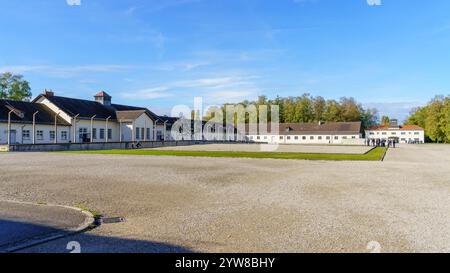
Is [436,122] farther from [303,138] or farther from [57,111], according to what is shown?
[57,111]

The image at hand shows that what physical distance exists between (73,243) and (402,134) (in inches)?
4772

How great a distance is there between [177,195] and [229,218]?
3.08 m

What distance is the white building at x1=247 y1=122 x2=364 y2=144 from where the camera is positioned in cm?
9738

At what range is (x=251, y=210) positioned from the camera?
8180mm

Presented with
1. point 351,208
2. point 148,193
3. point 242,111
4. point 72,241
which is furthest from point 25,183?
point 242,111

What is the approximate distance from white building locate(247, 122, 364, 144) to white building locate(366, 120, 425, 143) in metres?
14.0

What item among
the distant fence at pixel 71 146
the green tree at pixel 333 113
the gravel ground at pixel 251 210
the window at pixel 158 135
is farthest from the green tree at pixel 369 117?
the gravel ground at pixel 251 210

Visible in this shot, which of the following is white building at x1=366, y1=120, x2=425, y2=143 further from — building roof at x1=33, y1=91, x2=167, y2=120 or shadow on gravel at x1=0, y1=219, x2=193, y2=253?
shadow on gravel at x1=0, y1=219, x2=193, y2=253

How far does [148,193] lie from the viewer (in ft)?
34.2

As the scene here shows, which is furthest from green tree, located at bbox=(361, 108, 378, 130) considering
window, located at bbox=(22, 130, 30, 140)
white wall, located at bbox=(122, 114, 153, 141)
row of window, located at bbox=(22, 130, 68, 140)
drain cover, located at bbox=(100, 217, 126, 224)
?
drain cover, located at bbox=(100, 217, 126, 224)

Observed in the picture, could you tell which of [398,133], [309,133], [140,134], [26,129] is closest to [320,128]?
[309,133]

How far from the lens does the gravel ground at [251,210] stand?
5664 millimetres

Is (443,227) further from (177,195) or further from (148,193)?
(148,193)

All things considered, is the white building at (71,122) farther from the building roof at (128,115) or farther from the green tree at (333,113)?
the green tree at (333,113)
